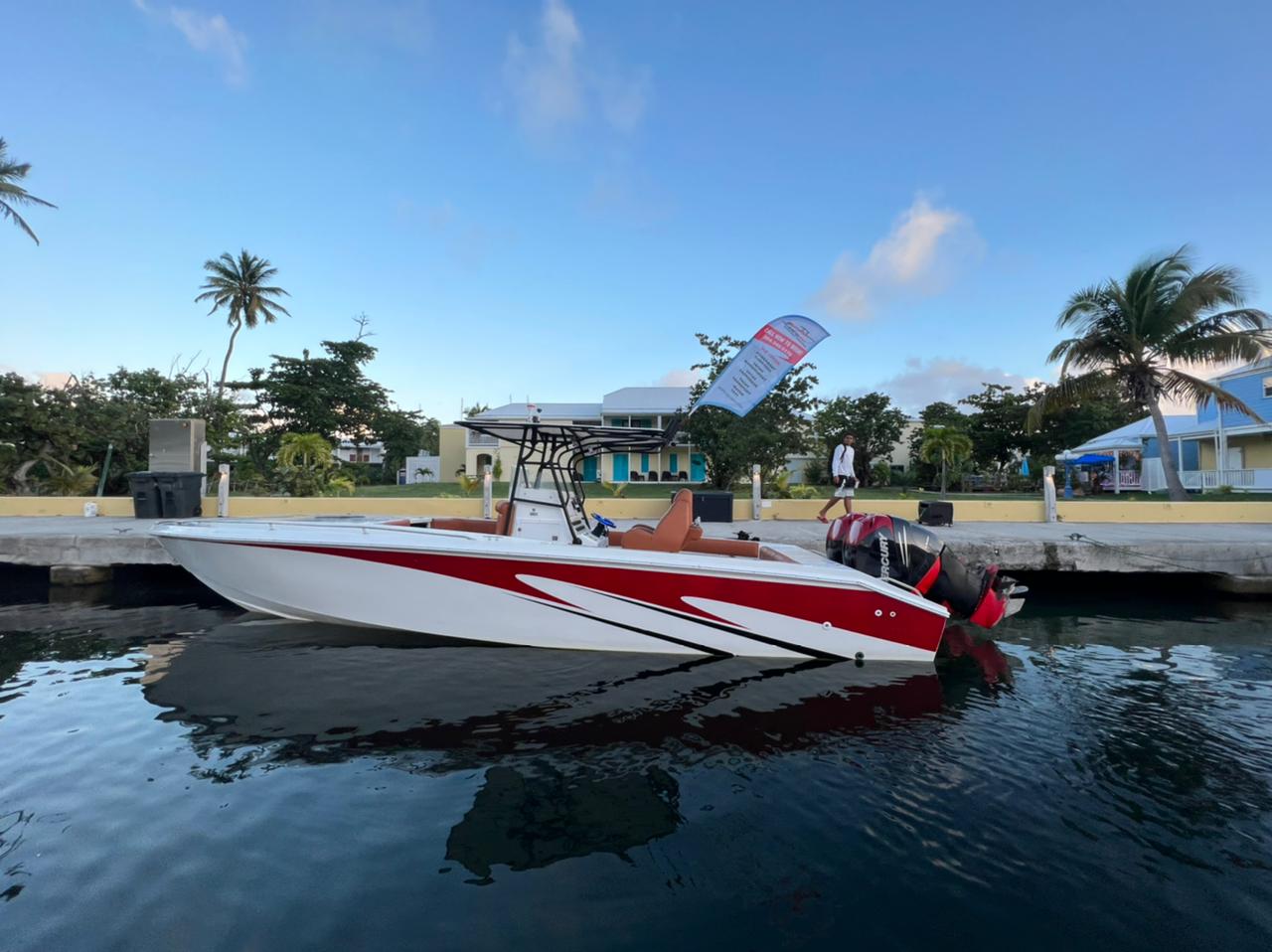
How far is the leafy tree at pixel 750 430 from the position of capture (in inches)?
733

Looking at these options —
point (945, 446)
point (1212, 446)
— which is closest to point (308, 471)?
point (945, 446)

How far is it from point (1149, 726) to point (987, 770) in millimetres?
1479

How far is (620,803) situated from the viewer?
123 inches

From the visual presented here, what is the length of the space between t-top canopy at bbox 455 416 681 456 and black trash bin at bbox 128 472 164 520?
→ 8.29 metres

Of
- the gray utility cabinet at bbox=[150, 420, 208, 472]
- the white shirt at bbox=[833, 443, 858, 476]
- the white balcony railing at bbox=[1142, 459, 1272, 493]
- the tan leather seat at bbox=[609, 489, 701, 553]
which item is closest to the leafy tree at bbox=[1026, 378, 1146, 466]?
the white balcony railing at bbox=[1142, 459, 1272, 493]

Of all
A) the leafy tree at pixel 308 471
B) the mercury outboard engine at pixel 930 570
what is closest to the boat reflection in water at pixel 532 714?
the mercury outboard engine at pixel 930 570

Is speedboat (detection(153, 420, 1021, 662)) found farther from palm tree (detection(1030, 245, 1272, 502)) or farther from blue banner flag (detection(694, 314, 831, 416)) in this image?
palm tree (detection(1030, 245, 1272, 502))

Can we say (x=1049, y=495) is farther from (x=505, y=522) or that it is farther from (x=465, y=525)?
(x=465, y=525)

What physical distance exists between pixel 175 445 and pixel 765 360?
10.2 m

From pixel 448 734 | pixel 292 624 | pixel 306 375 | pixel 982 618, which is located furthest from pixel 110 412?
pixel 982 618

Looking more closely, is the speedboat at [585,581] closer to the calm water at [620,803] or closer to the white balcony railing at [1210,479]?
the calm water at [620,803]

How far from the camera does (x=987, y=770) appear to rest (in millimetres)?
3531

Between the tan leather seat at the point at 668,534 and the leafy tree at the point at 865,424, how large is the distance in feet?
84.7

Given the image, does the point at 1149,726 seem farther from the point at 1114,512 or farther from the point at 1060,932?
the point at 1114,512
